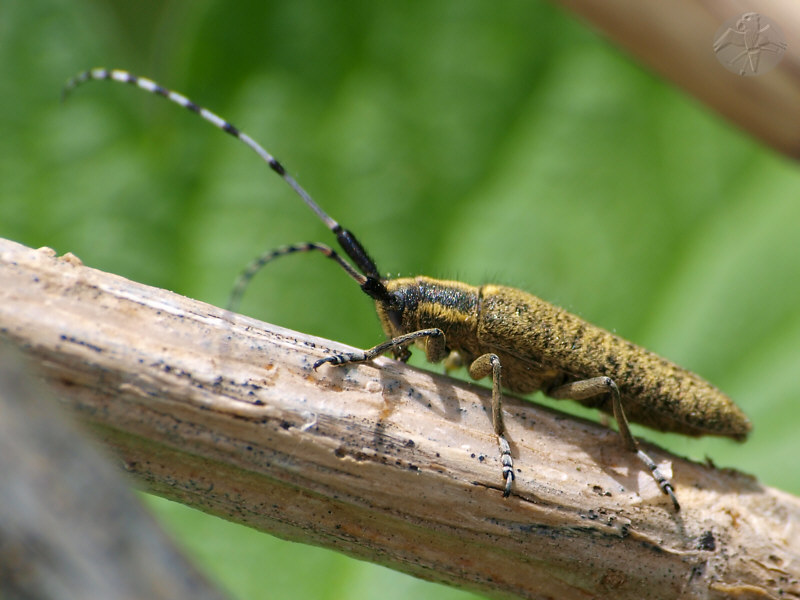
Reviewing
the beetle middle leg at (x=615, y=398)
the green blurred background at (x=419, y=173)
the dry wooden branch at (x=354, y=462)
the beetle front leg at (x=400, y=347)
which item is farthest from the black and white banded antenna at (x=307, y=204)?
the beetle middle leg at (x=615, y=398)

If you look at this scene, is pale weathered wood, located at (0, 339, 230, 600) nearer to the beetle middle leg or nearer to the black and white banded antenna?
the beetle middle leg

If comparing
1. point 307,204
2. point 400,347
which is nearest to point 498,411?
point 400,347

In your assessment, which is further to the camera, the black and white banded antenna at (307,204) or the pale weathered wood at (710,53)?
the black and white banded antenna at (307,204)

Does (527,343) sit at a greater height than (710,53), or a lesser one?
lesser

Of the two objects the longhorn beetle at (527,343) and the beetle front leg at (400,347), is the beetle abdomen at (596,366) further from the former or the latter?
the beetle front leg at (400,347)

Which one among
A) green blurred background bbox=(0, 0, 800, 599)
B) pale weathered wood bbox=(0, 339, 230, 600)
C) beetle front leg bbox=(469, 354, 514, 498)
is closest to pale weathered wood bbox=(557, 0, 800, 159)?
green blurred background bbox=(0, 0, 800, 599)

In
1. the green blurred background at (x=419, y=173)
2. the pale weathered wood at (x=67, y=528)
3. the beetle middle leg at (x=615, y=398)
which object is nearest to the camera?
the pale weathered wood at (x=67, y=528)

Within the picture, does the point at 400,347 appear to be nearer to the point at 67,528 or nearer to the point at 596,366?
the point at 596,366
